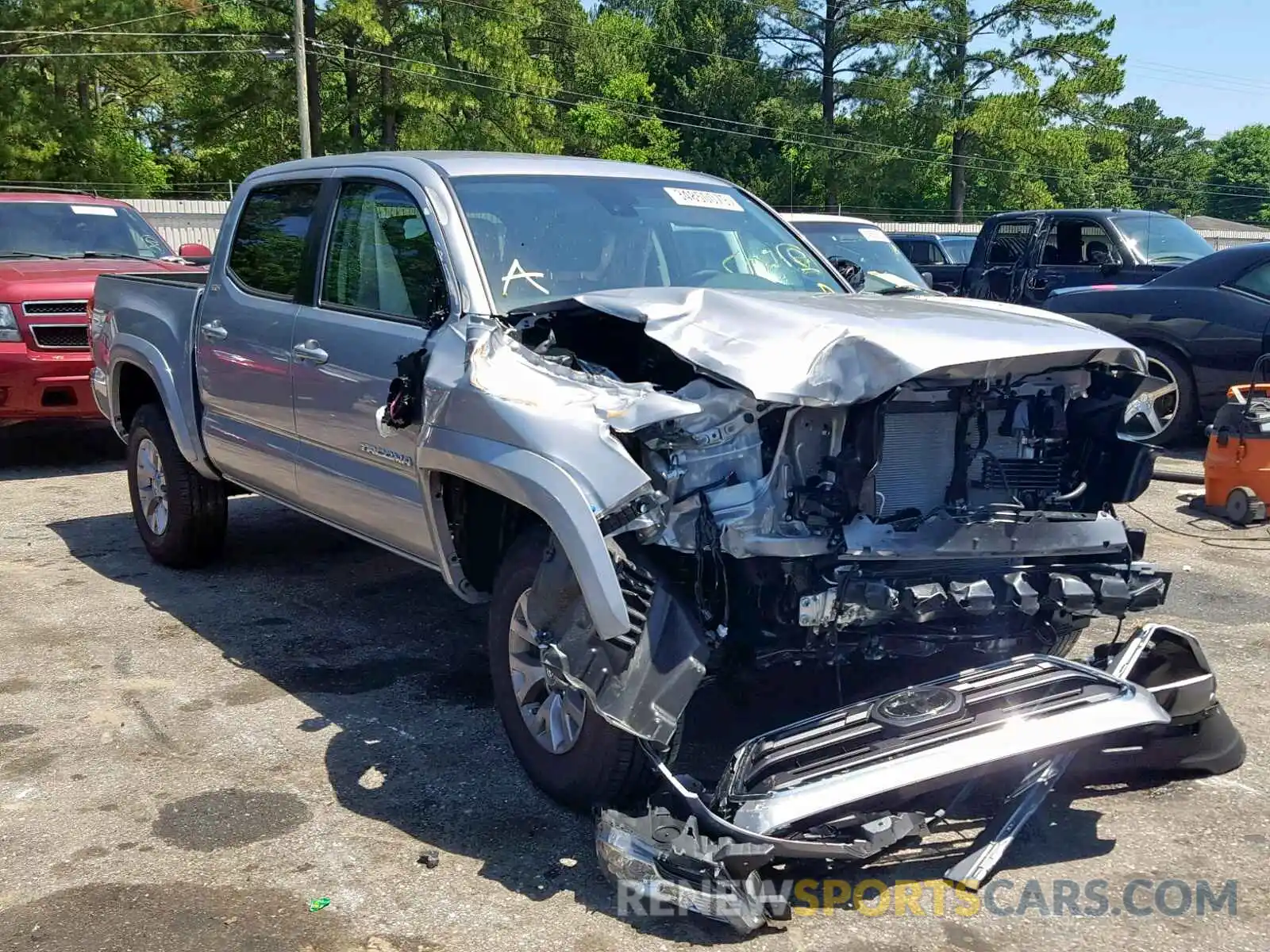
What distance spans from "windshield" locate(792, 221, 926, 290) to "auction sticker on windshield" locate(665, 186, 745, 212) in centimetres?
553

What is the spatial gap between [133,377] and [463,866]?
427 cm

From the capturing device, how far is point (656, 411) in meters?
3.25

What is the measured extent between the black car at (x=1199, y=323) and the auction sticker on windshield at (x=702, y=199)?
4.60 m

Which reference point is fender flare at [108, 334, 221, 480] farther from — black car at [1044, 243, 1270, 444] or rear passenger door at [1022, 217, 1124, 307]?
rear passenger door at [1022, 217, 1124, 307]

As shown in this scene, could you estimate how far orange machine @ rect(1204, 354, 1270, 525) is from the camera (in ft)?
22.5

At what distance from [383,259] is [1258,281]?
6887 millimetres

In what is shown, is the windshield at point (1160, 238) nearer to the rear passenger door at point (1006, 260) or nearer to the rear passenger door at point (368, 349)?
the rear passenger door at point (1006, 260)

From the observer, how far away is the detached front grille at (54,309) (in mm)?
8719

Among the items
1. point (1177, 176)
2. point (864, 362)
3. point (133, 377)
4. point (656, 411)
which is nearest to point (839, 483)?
point (864, 362)

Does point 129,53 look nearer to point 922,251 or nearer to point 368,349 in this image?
point 922,251

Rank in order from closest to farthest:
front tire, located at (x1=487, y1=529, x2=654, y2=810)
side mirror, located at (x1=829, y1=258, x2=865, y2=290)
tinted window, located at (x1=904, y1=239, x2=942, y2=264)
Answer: front tire, located at (x1=487, y1=529, x2=654, y2=810)
side mirror, located at (x1=829, y1=258, x2=865, y2=290)
tinted window, located at (x1=904, y1=239, x2=942, y2=264)

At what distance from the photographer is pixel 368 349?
4418mm

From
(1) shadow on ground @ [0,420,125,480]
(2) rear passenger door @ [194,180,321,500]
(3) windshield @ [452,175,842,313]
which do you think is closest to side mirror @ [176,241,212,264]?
(1) shadow on ground @ [0,420,125,480]

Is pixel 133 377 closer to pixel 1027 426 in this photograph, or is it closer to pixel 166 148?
pixel 1027 426
